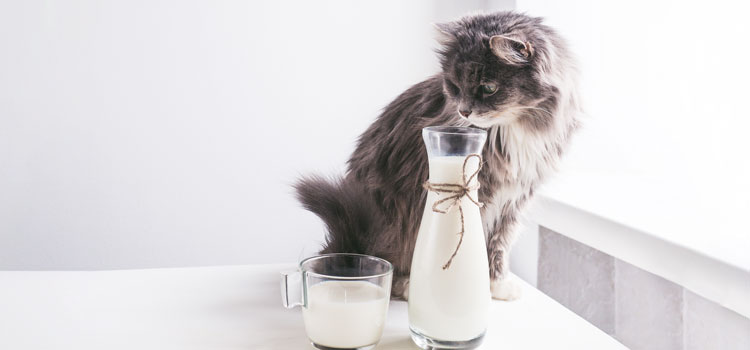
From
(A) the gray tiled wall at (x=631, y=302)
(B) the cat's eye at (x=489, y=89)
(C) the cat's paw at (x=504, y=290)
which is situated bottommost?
(A) the gray tiled wall at (x=631, y=302)

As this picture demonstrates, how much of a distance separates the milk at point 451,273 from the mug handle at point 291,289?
0.15m

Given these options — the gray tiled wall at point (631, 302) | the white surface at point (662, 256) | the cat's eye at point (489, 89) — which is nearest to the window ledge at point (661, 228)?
the white surface at point (662, 256)

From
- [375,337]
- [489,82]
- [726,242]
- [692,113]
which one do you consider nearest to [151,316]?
[375,337]

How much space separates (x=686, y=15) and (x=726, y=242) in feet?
1.87

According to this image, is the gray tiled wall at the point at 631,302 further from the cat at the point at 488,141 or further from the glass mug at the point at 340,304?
the glass mug at the point at 340,304

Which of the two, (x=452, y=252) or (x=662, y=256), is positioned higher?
(x=452, y=252)

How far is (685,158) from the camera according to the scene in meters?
1.32

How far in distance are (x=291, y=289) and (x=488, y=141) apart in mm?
377

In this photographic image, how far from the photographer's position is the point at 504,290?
3.25 feet

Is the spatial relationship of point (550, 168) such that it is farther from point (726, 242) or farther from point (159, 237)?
point (159, 237)

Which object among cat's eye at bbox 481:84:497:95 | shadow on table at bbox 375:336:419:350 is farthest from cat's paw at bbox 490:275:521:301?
cat's eye at bbox 481:84:497:95

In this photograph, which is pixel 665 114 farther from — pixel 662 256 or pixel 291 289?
pixel 291 289

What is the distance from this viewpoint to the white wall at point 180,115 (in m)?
1.69

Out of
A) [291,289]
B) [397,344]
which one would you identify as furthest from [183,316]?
[397,344]
